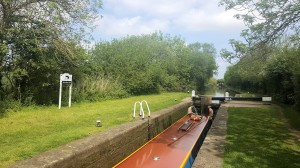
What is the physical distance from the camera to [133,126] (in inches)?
386

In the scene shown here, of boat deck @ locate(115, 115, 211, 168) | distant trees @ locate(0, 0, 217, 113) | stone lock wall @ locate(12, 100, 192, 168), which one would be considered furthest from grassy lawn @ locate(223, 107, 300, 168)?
distant trees @ locate(0, 0, 217, 113)

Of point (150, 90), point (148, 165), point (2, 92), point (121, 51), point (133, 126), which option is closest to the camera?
point (148, 165)

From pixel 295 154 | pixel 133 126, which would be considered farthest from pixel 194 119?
pixel 295 154

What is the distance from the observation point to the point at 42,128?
8922mm

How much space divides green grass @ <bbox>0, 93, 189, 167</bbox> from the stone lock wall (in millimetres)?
437

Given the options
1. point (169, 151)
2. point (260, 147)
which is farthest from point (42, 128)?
point (260, 147)

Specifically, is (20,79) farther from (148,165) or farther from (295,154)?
(295,154)

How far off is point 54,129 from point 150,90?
1752cm

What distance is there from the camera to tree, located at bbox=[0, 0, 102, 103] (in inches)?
484

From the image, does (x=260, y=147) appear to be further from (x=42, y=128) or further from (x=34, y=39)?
(x=34, y=39)

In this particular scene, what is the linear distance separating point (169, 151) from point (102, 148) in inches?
89.6

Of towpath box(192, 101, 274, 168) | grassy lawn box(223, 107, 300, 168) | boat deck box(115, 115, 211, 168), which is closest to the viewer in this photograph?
towpath box(192, 101, 274, 168)

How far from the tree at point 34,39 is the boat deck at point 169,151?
6.46 meters

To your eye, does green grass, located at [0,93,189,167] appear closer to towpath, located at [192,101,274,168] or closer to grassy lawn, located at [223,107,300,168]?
towpath, located at [192,101,274,168]
